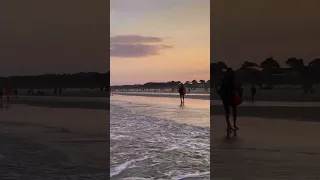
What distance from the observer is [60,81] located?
5.04m

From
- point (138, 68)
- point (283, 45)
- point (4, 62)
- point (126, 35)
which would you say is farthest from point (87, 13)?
point (138, 68)

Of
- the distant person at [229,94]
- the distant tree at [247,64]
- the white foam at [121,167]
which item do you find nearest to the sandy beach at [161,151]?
the white foam at [121,167]

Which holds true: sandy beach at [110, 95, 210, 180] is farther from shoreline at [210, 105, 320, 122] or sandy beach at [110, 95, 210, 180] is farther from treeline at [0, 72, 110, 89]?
treeline at [0, 72, 110, 89]

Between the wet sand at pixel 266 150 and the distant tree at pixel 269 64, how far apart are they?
557 millimetres

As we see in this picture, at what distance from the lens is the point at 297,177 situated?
12.6 feet

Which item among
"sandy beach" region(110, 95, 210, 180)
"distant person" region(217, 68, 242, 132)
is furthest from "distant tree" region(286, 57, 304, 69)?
"sandy beach" region(110, 95, 210, 180)

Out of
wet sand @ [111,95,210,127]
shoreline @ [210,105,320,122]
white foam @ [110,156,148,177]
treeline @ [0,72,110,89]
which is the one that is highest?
treeline @ [0,72,110,89]

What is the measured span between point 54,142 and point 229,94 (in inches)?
73.8

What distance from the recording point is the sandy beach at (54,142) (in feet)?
13.7

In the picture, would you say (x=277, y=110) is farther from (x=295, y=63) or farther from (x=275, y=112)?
(x=295, y=63)

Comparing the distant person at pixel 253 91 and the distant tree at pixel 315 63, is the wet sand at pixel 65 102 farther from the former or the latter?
the distant tree at pixel 315 63

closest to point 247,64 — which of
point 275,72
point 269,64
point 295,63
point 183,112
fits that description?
point 269,64

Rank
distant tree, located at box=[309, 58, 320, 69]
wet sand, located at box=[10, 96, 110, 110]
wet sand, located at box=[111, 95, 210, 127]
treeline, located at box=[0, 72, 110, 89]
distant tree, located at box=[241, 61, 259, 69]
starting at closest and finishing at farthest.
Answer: distant tree, located at box=[309, 58, 320, 69] → distant tree, located at box=[241, 61, 259, 69] → treeline, located at box=[0, 72, 110, 89] → wet sand, located at box=[10, 96, 110, 110] → wet sand, located at box=[111, 95, 210, 127]

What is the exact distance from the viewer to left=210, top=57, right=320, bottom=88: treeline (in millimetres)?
4547
